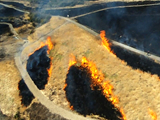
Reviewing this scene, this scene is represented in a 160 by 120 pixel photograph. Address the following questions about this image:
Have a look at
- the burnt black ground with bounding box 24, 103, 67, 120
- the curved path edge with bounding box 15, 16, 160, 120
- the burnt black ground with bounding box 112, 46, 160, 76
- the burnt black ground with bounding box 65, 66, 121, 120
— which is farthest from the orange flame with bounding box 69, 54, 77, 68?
the burnt black ground with bounding box 24, 103, 67, 120

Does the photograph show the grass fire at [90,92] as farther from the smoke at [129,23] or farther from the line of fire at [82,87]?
the smoke at [129,23]

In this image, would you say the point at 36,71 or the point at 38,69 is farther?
the point at 38,69

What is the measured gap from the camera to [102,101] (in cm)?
3020

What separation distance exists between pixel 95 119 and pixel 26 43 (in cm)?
2774

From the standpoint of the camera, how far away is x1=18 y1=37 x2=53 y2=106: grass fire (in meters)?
32.1

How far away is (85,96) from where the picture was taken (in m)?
31.0

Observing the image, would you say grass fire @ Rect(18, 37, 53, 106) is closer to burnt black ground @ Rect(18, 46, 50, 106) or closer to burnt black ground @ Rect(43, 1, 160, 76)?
burnt black ground @ Rect(18, 46, 50, 106)

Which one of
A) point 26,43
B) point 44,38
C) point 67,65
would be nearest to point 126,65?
point 67,65

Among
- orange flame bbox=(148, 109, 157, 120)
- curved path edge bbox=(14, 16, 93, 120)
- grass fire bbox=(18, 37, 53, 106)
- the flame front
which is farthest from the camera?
grass fire bbox=(18, 37, 53, 106)

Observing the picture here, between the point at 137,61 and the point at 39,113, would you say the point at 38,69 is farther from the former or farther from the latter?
the point at 137,61

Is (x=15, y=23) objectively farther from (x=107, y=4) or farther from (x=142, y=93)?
Answer: (x=142, y=93)

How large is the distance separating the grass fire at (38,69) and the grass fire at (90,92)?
208 inches

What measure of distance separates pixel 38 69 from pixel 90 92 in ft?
44.4

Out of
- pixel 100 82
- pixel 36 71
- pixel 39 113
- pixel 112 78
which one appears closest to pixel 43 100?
pixel 39 113
